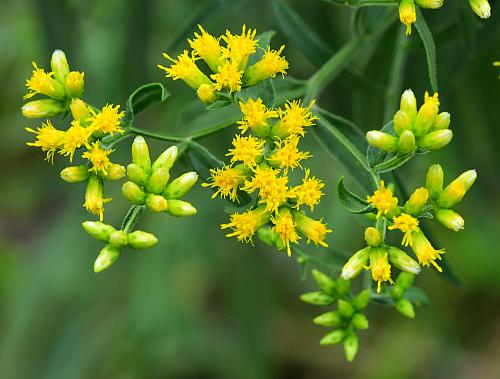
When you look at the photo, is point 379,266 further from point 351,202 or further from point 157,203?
point 157,203

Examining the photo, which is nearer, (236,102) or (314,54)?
(236,102)

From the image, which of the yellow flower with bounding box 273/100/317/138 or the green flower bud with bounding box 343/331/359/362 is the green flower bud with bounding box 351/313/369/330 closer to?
the green flower bud with bounding box 343/331/359/362

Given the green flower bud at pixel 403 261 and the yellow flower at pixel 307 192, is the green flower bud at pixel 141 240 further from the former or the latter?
the green flower bud at pixel 403 261

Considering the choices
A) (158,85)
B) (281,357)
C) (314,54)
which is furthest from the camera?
(281,357)

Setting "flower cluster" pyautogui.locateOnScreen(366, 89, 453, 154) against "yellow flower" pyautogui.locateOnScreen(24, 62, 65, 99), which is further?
"yellow flower" pyautogui.locateOnScreen(24, 62, 65, 99)

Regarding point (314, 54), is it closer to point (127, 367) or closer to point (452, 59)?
→ point (452, 59)

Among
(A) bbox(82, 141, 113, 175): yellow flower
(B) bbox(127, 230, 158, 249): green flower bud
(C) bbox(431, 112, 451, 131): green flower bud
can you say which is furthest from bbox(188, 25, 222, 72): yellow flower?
(C) bbox(431, 112, 451, 131): green flower bud

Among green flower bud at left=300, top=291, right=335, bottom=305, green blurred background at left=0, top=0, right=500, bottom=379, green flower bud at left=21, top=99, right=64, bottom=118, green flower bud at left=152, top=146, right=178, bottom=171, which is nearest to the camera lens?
green flower bud at left=152, top=146, right=178, bottom=171

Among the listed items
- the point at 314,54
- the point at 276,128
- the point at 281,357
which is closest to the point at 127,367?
the point at 281,357

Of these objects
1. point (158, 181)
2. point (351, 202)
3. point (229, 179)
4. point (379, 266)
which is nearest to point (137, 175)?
point (158, 181)
